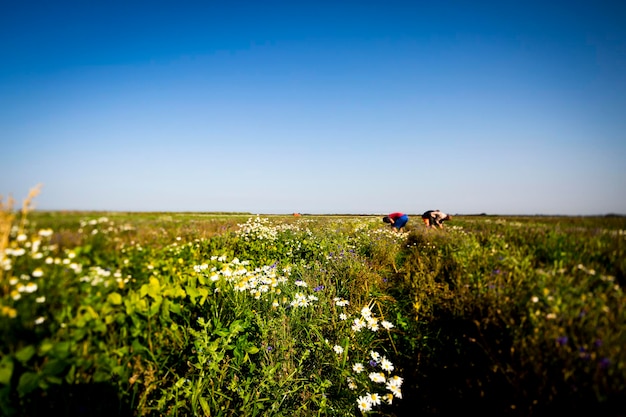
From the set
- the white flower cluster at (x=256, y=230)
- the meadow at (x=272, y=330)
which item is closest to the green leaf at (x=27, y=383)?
the meadow at (x=272, y=330)

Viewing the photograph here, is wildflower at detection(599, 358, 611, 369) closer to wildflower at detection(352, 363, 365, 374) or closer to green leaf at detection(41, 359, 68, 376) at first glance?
wildflower at detection(352, 363, 365, 374)

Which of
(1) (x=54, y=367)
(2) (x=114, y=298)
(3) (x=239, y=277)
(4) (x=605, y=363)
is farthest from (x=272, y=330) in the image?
(4) (x=605, y=363)

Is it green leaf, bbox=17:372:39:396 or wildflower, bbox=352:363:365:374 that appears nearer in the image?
green leaf, bbox=17:372:39:396

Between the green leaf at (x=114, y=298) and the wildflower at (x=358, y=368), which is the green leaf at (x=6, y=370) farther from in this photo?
the wildflower at (x=358, y=368)

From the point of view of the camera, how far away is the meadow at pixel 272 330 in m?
1.59

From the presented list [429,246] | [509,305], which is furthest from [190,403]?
[429,246]

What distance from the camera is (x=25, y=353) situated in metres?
1.49

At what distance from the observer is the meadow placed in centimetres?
159

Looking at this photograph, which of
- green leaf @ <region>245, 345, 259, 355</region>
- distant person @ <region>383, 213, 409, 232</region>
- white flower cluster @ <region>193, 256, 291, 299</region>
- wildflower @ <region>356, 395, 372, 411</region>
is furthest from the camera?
distant person @ <region>383, 213, 409, 232</region>

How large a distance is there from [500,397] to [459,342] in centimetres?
74

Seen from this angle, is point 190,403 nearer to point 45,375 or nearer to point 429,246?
point 45,375

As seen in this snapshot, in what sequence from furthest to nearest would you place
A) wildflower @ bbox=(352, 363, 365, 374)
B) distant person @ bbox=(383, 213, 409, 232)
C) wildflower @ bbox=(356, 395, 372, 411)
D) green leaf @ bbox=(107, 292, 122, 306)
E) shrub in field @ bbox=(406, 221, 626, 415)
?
distant person @ bbox=(383, 213, 409, 232) < wildflower @ bbox=(352, 363, 365, 374) < wildflower @ bbox=(356, 395, 372, 411) < green leaf @ bbox=(107, 292, 122, 306) < shrub in field @ bbox=(406, 221, 626, 415)

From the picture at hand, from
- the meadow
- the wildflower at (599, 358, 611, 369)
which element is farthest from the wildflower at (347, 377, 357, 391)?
the wildflower at (599, 358, 611, 369)

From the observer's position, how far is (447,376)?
2.89m
